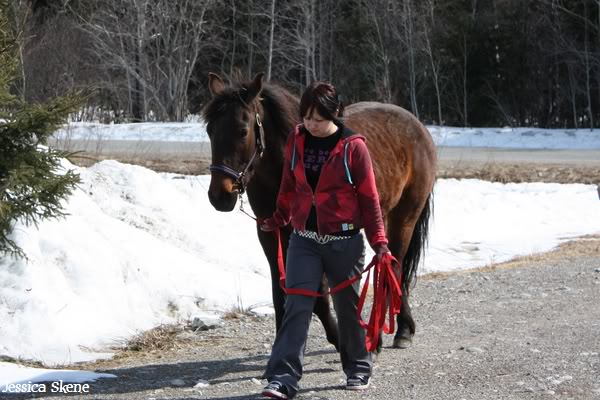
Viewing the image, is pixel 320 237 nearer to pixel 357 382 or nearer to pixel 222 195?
pixel 222 195

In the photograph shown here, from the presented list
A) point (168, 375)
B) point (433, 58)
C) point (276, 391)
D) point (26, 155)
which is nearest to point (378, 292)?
point (276, 391)

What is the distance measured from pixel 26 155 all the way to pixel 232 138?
1.78 meters

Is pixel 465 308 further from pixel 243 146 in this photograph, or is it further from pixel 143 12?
pixel 143 12

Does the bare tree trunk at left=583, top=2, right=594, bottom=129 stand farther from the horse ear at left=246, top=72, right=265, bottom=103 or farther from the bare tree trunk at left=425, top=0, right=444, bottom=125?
the horse ear at left=246, top=72, right=265, bottom=103

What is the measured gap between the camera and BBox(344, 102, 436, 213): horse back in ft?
24.9

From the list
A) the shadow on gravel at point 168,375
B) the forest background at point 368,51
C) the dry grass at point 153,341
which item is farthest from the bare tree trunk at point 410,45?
the shadow on gravel at point 168,375

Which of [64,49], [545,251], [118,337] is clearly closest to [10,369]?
[118,337]

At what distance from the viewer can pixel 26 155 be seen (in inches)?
281

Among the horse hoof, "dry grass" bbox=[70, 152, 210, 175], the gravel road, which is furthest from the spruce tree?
"dry grass" bbox=[70, 152, 210, 175]

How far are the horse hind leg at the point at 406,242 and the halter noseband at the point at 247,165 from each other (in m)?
1.95

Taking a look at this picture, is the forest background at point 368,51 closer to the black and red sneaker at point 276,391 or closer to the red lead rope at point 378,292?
the red lead rope at point 378,292

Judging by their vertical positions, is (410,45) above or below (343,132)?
above

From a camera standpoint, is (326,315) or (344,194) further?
(326,315)

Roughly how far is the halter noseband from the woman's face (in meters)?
0.66
